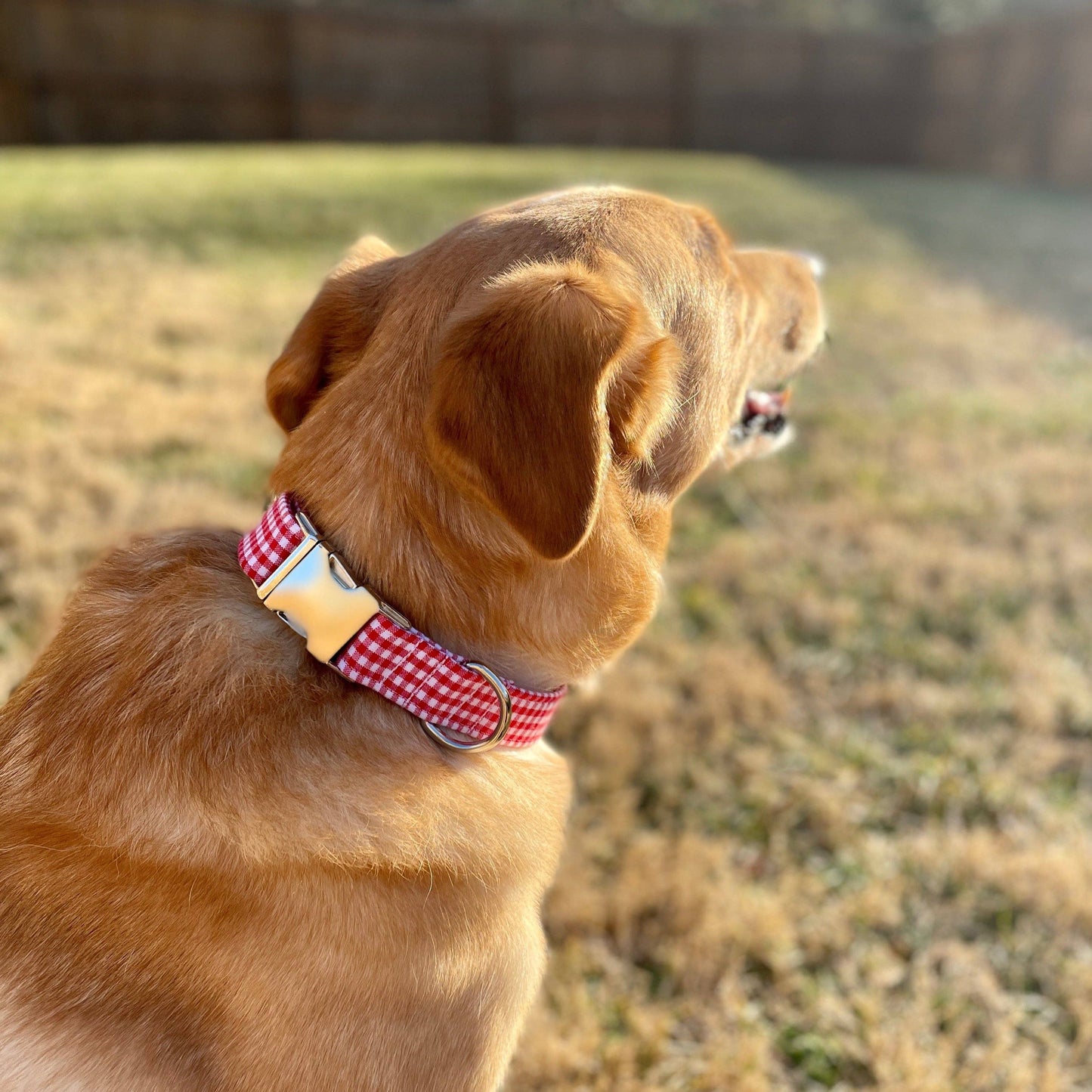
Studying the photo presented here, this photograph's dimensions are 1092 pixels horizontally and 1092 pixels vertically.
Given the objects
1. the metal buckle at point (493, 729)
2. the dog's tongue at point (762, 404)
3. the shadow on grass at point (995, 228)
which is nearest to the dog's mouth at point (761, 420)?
the dog's tongue at point (762, 404)

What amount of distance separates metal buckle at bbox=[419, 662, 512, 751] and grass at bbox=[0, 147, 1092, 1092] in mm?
1181

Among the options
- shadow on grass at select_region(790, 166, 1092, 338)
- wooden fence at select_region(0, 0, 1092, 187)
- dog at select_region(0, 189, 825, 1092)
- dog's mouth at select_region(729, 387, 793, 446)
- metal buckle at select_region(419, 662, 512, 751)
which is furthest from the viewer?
wooden fence at select_region(0, 0, 1092, 187)

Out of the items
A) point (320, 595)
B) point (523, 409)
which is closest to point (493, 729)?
point (320, 595)

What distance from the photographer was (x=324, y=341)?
2.00 metres

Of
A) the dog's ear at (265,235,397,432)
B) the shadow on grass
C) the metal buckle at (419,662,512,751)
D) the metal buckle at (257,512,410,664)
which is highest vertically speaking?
the dog's ear at (265,235,397,432)

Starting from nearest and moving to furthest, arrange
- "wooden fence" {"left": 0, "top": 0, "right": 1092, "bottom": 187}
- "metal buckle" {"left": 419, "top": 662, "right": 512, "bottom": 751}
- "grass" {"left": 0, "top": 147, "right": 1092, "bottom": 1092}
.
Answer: "metal buckle" {"left": 419, "top": 662, "right": 512, "bottom": 751}
"grass" {"left": 0, "top": 147, "right": 1092, "bottom": 1092}
"wooden fence" {"left": 0, "top": 0, "right": 1092, "bottom": 187}

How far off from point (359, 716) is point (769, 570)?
10.7 ft

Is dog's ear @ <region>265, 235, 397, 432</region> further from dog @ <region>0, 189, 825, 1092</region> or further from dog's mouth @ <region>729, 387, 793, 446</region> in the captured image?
dog's mouth @ <region>729, 387, 793, 446</region>

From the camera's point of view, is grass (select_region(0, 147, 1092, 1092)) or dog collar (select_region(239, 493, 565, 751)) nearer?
dog collar (select_region(239, 493, 565, 751))

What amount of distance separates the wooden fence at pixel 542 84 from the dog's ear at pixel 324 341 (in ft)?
44.1

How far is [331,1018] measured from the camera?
1.56 m

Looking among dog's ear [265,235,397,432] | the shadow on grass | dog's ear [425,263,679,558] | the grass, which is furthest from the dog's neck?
the shadow on grass

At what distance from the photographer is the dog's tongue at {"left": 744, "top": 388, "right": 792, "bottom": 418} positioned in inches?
101

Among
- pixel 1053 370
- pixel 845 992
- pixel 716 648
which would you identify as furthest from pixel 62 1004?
pixel 1053 370
